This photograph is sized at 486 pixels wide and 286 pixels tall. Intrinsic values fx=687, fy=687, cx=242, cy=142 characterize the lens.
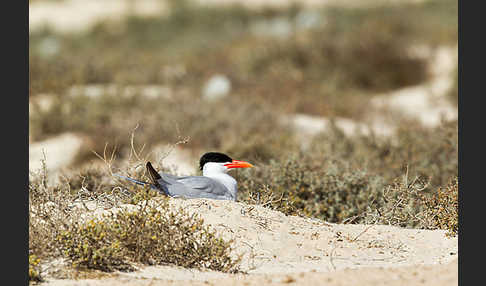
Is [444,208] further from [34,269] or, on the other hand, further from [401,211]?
[34,269]

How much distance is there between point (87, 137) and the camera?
10.9 meters

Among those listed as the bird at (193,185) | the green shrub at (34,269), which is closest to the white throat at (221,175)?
the bird at (193,185)

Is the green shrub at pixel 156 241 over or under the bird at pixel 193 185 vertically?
under

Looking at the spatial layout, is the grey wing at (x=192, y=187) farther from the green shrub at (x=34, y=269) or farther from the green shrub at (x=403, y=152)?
the green shrub at (x=403, y=152)

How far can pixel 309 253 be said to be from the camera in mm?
4820

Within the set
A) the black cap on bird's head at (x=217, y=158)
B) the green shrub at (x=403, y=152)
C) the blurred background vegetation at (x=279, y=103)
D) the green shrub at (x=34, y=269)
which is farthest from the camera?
the green shrub at (x=403, y=152)

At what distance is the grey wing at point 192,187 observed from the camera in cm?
533

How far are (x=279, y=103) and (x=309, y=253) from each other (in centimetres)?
868

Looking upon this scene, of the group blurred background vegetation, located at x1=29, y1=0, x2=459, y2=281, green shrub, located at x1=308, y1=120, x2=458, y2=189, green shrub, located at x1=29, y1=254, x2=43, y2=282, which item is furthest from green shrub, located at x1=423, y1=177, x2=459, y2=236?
green shrub, located at x1=29, y1=254, x2=43, y2=282

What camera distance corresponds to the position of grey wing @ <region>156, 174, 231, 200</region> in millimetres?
5330

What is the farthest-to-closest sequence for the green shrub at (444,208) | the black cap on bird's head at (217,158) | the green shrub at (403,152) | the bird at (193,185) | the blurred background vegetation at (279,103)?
the green shrub at (403,152) → the blurred background vegetation at (279,103) → the black cap on bird's head at (217,158) → the green shrub at (444,208) → the bird at (193,185)

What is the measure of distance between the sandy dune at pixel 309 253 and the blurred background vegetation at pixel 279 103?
54 cm

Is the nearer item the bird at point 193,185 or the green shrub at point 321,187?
the bird at point 193,185

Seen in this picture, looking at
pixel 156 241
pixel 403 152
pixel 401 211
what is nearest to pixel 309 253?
pixel 156 241
